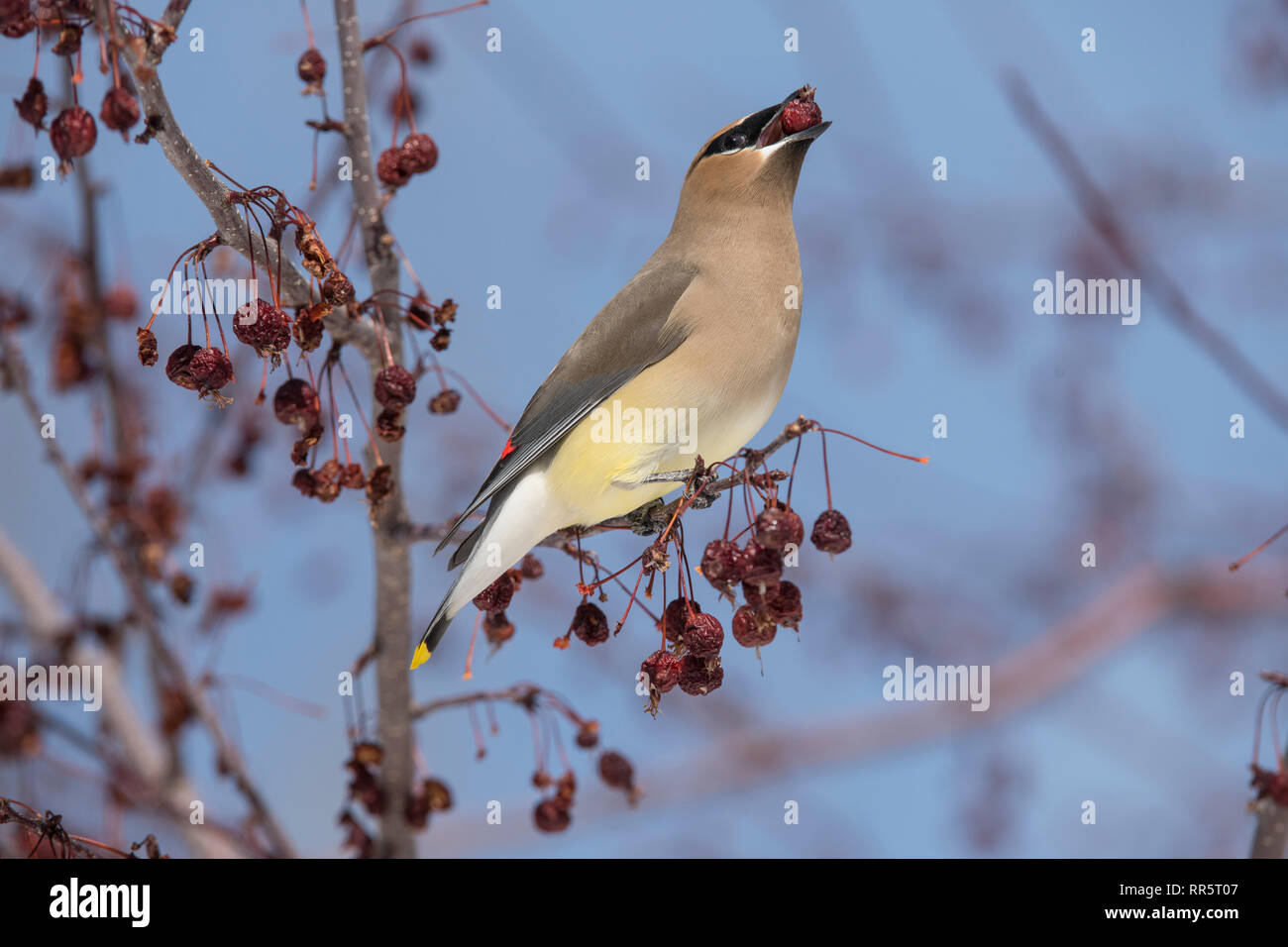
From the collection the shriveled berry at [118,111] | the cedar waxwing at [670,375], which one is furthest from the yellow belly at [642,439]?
the shriveled berry at [118,111]

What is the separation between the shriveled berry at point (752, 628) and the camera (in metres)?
1.90

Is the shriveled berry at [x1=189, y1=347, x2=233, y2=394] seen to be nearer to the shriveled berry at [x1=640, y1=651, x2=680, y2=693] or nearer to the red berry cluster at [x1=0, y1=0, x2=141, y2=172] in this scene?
the red berry cluster at [x1=0, y1=0, x2=141, y2=172]

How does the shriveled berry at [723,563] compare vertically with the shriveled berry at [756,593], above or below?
above

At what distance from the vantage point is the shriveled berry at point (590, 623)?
2180 mm

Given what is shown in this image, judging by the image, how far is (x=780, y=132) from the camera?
2604mm

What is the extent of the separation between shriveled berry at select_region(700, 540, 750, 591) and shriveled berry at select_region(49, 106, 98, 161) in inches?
47.9

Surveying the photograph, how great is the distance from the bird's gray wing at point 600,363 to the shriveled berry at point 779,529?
2.50 ft

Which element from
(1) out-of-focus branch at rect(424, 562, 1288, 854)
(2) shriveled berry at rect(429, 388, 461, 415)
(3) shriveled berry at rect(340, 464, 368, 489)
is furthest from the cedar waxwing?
(1) out-of-focus branch at rect(424, 562, 1288, 854)

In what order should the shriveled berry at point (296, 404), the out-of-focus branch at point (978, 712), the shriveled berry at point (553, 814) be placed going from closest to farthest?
the shriveled berry at point (296, 404) < the shriveled berry at point (553, 814) < the out-of-focus branch at point (978, 712)

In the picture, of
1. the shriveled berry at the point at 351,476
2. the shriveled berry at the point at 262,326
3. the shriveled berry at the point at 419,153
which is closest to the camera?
the shriveled berry at the point at 262,326

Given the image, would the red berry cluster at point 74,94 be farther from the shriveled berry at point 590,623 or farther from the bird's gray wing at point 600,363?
the shriveled berry at point 590,623

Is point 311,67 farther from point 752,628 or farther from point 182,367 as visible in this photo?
point 752,628

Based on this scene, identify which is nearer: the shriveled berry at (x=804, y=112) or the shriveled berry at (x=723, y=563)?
the shriveled berry at (x=723, y=563)

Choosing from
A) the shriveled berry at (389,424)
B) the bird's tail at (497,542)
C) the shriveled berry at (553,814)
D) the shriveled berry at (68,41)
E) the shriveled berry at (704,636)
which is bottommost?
the shriveled berry at (553,814)
